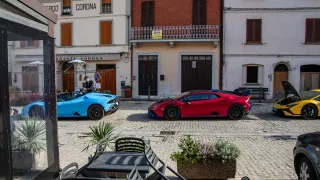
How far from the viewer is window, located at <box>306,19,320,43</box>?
20.2 metres

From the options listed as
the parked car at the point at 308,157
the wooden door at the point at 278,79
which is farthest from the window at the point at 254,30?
the parked car at the point at 308,157

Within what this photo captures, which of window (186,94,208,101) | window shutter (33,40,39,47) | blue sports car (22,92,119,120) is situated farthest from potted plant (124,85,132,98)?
window shutter (33,40,39,47)

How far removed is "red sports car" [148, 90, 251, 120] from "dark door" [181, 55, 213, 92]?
880cm

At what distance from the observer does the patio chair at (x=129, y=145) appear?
4527 mm

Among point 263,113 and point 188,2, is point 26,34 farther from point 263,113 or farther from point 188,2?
point 188,2

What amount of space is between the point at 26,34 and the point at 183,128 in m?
8.02

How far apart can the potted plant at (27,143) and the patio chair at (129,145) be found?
4.28 feet

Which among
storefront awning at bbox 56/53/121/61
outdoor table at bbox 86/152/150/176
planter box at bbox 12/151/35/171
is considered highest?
storefront awning at bbox 56/53/121/61

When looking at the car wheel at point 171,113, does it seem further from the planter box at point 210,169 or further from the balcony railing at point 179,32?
the balcony railing at point 179,32

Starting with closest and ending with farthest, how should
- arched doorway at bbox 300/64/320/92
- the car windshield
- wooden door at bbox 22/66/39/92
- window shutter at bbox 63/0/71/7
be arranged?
wooden door at bbox 22/66/39/92
the car windshield
arched doorway at bbox 300/64/320/92
window shutter at bbox 63/0/71/7

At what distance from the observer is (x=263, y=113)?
558 inches

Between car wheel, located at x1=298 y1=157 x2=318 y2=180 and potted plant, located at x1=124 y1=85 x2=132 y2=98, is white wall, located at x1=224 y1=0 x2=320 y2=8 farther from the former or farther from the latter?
car wheel, located at x1=298 y1=157 x2=318 y2=180

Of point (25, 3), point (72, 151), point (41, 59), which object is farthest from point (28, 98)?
point (72, 151)

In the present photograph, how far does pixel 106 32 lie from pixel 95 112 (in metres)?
11.1
